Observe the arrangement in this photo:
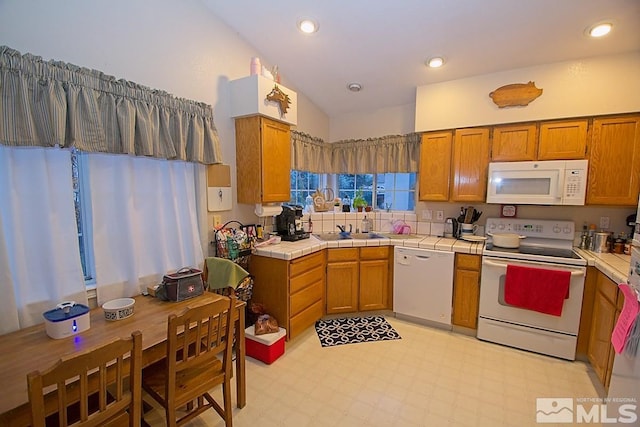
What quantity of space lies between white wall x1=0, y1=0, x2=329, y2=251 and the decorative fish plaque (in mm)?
2362

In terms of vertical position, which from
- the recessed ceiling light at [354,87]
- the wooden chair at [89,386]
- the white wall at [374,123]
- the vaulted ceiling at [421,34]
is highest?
the vaulted ceiling at [421,34]

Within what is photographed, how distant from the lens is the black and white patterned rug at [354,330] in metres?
2.78

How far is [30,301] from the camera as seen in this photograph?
1611 mm

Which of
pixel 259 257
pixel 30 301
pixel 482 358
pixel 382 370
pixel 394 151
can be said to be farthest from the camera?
pixel 394 151

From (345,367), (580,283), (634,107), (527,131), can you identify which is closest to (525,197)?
(527,131)

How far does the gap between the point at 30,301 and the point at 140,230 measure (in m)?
0.69

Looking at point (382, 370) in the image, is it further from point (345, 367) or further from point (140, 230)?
point (140, 230)

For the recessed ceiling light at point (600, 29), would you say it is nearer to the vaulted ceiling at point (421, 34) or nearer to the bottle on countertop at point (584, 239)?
the vaulted ceiling at point (421, 34)

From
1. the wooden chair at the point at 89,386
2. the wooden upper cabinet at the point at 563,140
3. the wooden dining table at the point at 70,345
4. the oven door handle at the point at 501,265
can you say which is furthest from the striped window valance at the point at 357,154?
the wooden chair at the point at 89,386

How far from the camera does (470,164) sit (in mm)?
3002

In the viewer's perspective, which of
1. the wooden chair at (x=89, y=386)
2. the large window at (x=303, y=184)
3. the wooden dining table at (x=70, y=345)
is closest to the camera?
the wooden chair at (x=89, y=386)

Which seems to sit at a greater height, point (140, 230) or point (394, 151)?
point (394, 151)

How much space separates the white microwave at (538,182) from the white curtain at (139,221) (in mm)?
2867

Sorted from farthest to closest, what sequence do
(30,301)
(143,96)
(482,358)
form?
(482,358) → (143,96) → (30,301)
